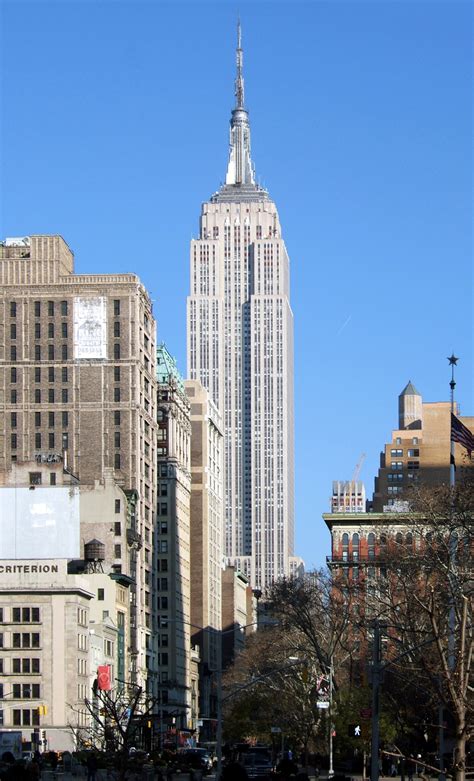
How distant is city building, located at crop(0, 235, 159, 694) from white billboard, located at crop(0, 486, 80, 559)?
2327cm

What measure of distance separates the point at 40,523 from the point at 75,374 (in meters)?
31.1

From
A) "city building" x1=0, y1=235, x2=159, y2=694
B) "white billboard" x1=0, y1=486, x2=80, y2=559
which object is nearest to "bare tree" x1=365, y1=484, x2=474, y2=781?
"white billboard" x1=0, y1=486, x2=80, y2=559

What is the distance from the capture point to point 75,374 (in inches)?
7057

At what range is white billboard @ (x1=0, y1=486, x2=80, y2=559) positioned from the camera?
494ft

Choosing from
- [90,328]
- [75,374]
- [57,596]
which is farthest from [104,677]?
[90,328]

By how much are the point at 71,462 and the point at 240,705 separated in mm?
34080

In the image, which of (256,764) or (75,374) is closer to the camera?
(256,764)

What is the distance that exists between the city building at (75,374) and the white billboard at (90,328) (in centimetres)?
11

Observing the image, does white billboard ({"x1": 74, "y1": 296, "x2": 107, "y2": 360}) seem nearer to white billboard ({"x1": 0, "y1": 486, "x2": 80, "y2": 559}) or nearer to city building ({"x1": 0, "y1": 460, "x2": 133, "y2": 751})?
city building ({"x1": 0, "y1": 460, "x2": 133, "y2": 751})

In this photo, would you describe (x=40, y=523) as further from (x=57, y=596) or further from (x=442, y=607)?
(x=442, y=607)

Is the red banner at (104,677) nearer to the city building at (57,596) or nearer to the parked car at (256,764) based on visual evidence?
the city building at (57,596)

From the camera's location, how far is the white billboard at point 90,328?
17925 cm

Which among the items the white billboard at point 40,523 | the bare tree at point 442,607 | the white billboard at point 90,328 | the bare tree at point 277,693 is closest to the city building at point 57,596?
the white billboard at point 40,523

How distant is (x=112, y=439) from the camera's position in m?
178
